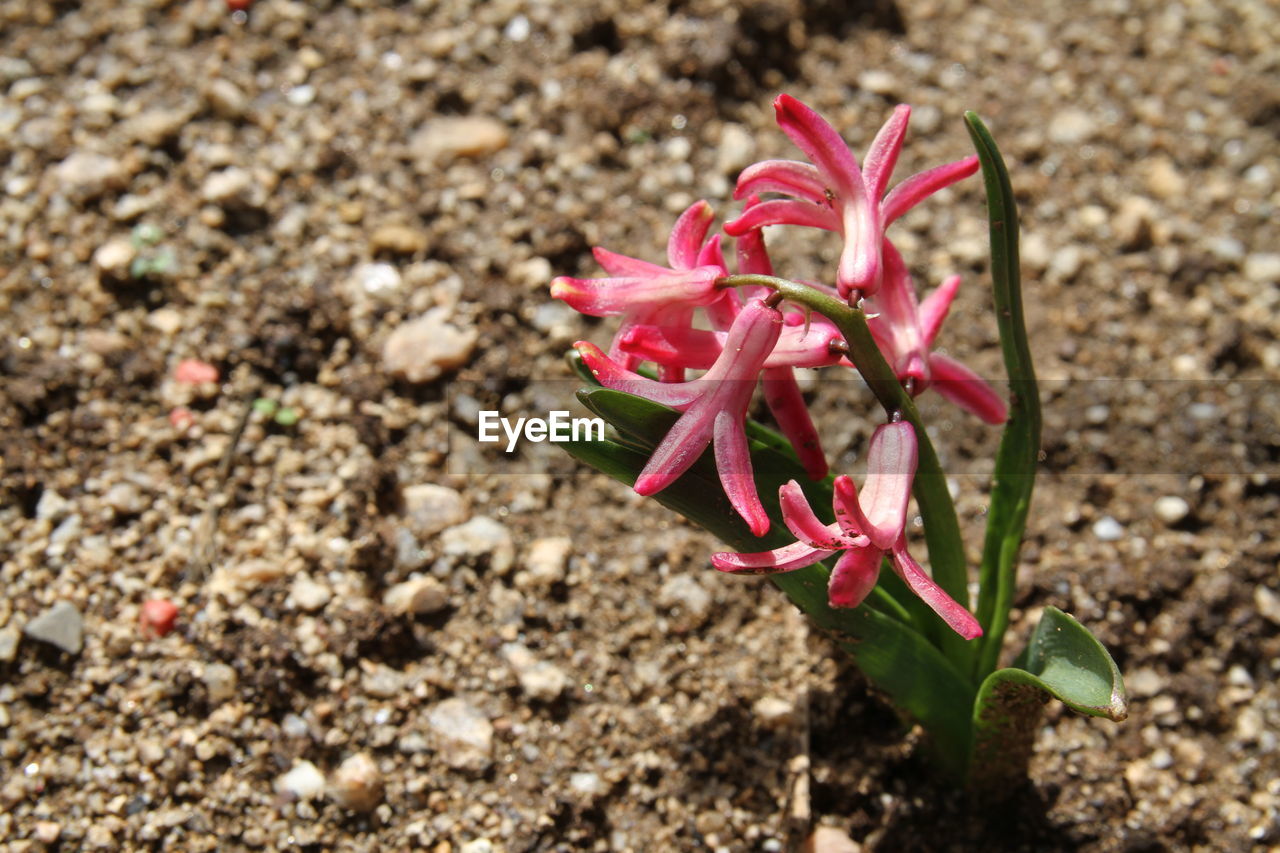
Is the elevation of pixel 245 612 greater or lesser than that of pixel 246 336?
lesser

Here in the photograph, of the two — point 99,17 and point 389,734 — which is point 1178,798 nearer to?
point 389,734

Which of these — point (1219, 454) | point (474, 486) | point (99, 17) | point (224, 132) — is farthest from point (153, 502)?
point (1219, 454)

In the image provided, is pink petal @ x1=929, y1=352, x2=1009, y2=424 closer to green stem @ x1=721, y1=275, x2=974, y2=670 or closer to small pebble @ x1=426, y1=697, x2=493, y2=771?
green stem @ x1=721, y1=275, x2=974, y2=670

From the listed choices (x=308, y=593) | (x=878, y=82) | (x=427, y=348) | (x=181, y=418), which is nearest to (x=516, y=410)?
(x=427, y=348)

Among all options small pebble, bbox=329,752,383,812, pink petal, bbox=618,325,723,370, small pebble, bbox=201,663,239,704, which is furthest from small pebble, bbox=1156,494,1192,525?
small pebble, bbox=201,663,239,704

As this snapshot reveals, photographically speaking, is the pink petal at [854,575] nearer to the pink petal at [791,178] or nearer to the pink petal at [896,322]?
the pink petal at [896,322]

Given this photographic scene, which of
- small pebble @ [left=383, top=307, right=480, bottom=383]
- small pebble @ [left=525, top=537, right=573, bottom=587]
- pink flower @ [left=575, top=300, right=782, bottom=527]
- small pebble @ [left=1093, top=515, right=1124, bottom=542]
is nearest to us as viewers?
pink flower @ [left=575, top=300, right=782, bottom=527]

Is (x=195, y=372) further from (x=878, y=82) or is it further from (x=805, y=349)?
(x=878, y=82)
